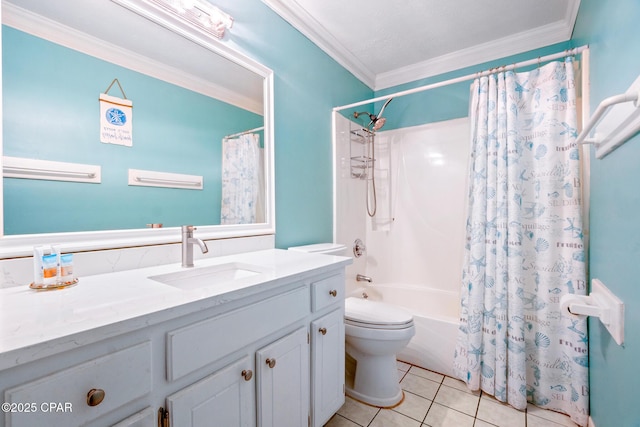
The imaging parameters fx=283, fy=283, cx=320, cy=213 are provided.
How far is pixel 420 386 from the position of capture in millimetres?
1812

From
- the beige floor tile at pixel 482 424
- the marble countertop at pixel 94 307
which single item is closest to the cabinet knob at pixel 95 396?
the marble countertop at pixel 94 307

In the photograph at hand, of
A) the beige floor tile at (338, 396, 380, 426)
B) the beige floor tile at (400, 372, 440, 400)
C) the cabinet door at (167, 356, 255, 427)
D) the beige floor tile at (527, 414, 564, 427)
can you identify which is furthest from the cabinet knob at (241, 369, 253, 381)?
the beige floor tile at (527, 414, 564, 427)

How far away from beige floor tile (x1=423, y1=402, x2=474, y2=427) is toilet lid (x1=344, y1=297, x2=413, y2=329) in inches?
19.3

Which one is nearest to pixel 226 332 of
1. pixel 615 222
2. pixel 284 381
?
pixel 284 381

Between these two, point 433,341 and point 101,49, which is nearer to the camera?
point 101,49

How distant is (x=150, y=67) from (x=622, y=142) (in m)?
1.81

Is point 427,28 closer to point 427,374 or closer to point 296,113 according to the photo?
point 296,113

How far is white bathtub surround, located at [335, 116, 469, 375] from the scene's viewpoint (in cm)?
Answer: 242

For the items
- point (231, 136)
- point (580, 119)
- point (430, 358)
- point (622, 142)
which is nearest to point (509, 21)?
point (580, 119)

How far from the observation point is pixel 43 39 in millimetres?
936

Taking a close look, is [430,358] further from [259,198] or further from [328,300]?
[259,198]

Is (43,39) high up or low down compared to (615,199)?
up

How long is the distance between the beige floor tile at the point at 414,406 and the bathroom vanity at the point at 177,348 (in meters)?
0.55

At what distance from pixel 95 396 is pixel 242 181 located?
111 cm
